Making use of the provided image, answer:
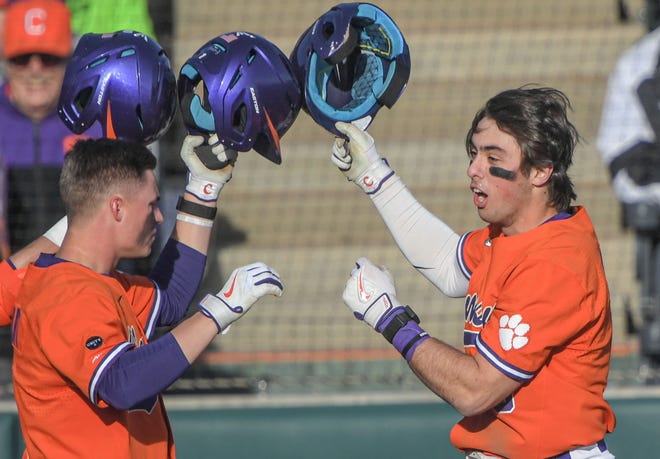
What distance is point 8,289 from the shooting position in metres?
2.96

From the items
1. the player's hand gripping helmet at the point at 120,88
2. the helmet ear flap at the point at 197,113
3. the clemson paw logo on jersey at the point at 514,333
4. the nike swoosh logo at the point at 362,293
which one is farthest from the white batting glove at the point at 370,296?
the player's hand gripping helmet at the point at 120,88

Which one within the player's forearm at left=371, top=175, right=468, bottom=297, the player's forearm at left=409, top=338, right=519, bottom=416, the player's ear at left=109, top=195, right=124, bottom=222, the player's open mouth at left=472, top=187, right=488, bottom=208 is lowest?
the player's forearm at left=409, top=338, right=519, bottom=416

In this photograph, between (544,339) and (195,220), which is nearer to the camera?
(544,339)

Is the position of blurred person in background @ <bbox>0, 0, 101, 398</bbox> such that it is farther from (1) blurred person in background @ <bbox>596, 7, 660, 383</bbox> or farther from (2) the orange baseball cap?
(1) blurred person in background @ <bbox>596, 7, 660, 383</bbox>

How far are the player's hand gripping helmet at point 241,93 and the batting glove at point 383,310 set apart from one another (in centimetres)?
41

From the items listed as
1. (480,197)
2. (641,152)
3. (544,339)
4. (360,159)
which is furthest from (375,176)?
(641,152)

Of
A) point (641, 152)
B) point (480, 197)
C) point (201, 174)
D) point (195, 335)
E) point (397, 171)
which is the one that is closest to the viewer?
point (195, 335)

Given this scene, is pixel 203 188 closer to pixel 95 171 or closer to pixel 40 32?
pixel 95 171

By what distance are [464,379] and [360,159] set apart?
78 centimetres

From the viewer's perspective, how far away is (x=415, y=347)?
8.70 feet

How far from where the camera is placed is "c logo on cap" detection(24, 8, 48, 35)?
4.76 m

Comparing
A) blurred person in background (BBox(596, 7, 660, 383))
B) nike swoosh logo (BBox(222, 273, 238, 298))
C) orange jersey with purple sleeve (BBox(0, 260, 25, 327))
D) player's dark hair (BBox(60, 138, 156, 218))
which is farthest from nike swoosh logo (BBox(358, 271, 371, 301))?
blurred person in background (BBox(596, 7, 660, 383))

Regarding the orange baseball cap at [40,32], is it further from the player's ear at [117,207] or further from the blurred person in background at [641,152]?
the blurred person in background at [641,152]

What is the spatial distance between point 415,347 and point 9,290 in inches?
44.4
